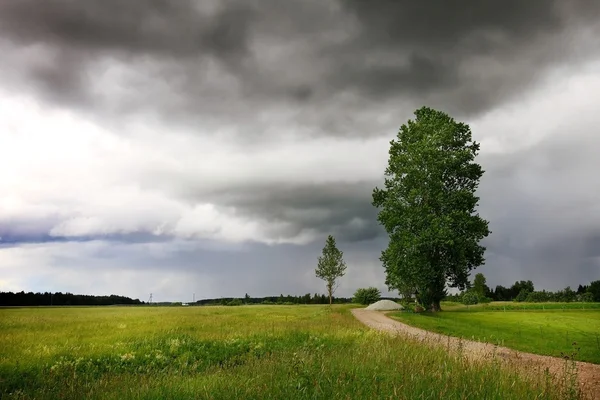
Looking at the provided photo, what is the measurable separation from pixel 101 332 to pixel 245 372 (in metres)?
16.5

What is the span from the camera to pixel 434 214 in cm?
3884

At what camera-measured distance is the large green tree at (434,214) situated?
1522 inches

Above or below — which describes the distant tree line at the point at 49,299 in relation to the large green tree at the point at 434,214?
below

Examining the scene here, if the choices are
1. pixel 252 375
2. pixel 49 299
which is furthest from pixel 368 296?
pixel 49 299

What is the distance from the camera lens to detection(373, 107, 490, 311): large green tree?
38.7 m

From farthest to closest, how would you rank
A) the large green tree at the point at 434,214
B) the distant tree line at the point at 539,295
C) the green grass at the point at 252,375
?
the distant tree line at the point at 539,295, the large green tree at the point at 434,214, the green grass at the point at 252,375

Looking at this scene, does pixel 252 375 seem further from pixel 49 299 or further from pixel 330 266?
pixel 49 299

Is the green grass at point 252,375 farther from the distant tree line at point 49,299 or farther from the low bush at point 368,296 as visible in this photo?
the distant tree line at point 49,299

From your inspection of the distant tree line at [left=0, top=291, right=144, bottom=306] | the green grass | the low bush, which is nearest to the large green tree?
the green grass

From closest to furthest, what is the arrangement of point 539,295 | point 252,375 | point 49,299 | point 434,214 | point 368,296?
point 252,375 → point 434,214 → point 368,296 → point 539,295 → point 49,299

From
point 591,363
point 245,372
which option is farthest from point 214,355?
point 591,363

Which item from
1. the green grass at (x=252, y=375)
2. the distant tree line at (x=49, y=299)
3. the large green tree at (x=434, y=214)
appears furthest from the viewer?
the distant tree line at (x=49, y=299)

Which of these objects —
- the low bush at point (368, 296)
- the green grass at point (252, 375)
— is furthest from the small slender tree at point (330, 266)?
the green grass at point (252, 375)

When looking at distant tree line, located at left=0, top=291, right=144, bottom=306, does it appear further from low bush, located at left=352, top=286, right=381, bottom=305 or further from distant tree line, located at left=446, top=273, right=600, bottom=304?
distant tree line, located at left=446, top=273, right=600, bottom=304
